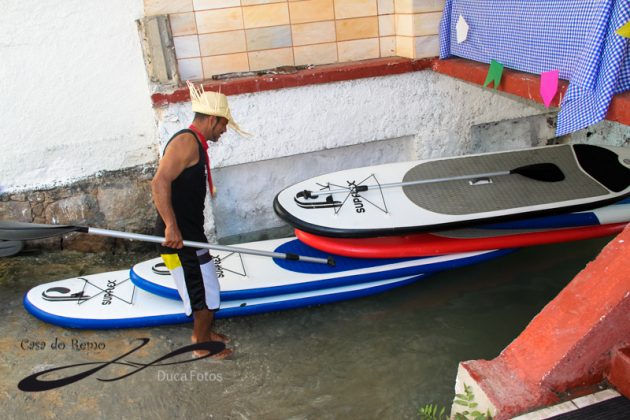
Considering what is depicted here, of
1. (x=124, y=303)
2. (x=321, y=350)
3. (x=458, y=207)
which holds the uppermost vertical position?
(x=458, y=207)

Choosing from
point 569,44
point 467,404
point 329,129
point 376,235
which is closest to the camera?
point 467,404

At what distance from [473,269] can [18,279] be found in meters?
3.96

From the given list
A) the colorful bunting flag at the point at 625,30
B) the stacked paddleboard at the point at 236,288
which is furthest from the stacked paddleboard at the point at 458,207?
the colorful bunting flag at the point at 625,30

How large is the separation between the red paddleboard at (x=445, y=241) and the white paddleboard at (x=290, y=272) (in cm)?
8

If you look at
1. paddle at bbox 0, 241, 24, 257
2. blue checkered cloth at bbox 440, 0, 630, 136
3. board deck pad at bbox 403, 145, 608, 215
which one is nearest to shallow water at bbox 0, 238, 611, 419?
paddle at bbox 0, 241, 24, 257

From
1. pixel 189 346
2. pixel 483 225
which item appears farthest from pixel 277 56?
pixel 189 346

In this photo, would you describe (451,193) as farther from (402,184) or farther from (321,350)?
(321,350)

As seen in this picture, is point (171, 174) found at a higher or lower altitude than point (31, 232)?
higher

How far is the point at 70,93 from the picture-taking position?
479 cm

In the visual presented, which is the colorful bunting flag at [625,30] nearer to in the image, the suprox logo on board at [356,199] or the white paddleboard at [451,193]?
the white paddleboard at [451,193]

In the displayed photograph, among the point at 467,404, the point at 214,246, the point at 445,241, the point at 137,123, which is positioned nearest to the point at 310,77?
the point at 137,123

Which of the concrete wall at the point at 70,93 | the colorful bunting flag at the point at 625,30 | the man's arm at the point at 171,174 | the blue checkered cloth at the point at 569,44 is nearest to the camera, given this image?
the colorful bunting flag at the point at 625,30

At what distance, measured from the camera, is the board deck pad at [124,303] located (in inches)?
162

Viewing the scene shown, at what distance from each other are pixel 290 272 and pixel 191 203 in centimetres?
107
